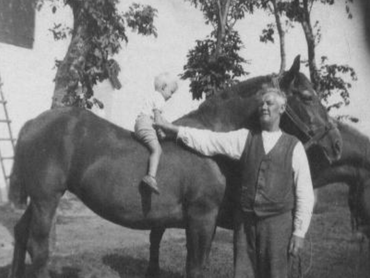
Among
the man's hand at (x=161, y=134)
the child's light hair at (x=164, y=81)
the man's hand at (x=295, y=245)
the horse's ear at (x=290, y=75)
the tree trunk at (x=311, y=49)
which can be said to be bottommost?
the man's hand at (x=295, y=245)

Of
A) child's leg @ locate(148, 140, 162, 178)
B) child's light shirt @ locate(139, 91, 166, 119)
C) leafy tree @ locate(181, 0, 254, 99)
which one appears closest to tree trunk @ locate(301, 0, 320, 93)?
leafy tree @ locate(181, 0, 254, 99)

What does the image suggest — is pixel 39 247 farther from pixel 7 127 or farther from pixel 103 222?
pixel 7 127

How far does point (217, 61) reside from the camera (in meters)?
11.0

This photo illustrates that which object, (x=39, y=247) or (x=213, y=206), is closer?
(x=213, y=206)

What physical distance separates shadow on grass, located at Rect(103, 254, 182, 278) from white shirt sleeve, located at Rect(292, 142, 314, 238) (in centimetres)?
275

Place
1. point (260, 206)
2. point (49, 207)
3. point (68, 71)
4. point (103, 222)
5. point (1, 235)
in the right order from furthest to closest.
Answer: point (103, 222) < point (1, 235) < point (68, 71) < point (49, 207) < point (260, 206)

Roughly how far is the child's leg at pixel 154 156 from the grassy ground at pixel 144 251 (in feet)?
4.63

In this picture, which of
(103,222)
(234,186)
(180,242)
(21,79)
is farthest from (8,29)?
(234,186)

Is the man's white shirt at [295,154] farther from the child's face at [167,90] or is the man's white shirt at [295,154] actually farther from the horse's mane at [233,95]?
the child's face at [167,90]

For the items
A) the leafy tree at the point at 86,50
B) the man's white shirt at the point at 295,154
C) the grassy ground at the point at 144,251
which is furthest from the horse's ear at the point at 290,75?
the leafy tree at the point at 86,50

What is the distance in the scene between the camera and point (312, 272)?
6219 millimetres

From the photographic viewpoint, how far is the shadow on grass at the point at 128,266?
6003 millimetres

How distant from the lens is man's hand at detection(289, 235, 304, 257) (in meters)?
3.52

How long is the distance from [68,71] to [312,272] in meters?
4.43
